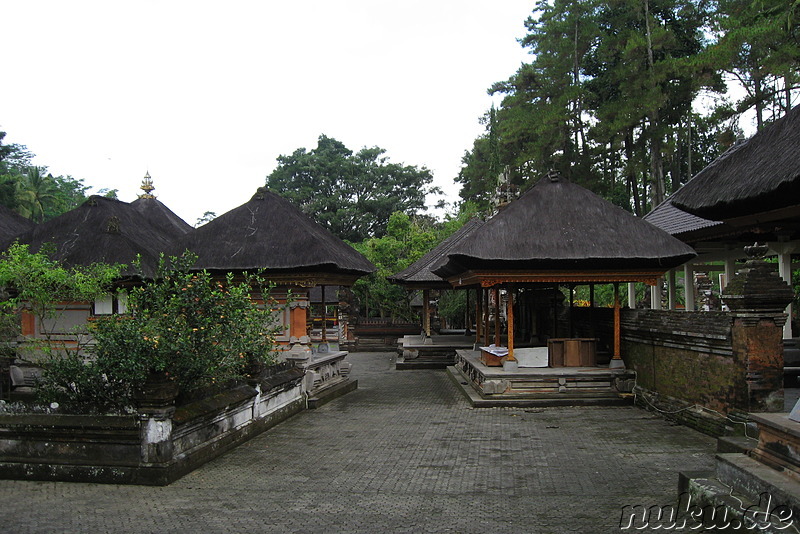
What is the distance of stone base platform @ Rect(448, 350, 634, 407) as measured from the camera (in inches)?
481

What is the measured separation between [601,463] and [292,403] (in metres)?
5.94

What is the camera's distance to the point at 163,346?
756cm

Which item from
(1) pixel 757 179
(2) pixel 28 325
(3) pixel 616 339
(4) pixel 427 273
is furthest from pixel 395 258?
(1) pixel 757 179

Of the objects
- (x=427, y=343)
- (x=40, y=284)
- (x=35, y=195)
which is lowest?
(x=427, y=343)

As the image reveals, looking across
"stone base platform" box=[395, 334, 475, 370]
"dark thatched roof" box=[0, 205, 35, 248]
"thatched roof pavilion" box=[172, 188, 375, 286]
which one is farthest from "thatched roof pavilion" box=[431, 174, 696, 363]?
"dark thatched roof" box=[0, 205, 35, 248]

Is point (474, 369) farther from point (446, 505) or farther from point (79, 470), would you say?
point (79, 470)

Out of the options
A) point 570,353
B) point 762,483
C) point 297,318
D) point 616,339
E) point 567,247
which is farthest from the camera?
point 297,318

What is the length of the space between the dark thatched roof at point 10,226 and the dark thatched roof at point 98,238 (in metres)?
1.53

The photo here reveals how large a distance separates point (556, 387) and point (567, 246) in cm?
283

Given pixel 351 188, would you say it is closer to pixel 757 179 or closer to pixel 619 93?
pixel 619 93

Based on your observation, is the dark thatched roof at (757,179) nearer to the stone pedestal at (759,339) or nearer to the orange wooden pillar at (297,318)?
the stone pedestal at (759,339)

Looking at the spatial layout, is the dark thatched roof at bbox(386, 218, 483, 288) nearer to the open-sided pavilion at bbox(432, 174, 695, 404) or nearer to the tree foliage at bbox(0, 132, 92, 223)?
the open-sided pavilion at bbox(432, 174, 695, 404)

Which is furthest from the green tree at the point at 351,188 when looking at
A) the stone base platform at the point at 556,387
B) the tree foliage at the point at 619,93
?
the stone base platform at the point at 556,387

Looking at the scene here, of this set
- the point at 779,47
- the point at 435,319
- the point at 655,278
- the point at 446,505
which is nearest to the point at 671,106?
the point at 779,47
